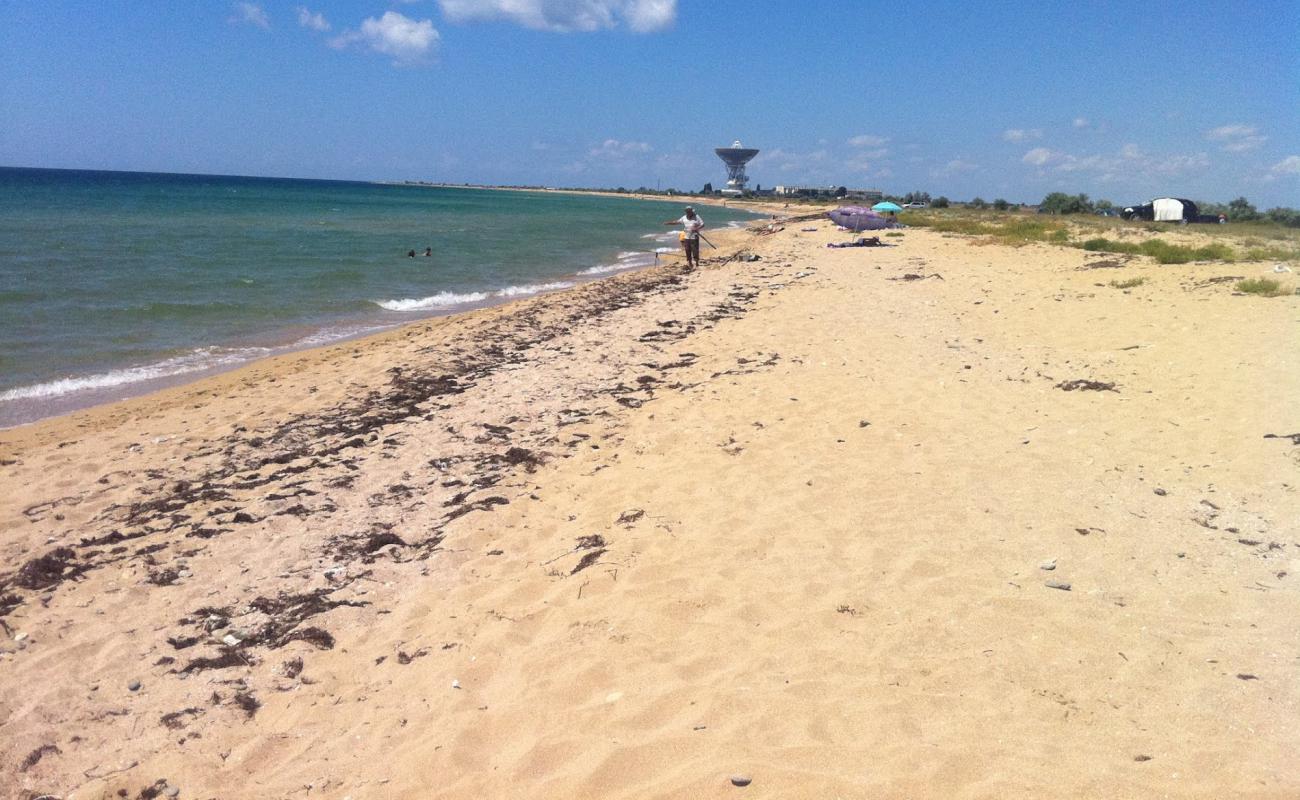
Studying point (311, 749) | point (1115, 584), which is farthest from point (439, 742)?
point (1115, 584)

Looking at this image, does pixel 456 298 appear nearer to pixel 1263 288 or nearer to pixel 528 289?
pixel 528 289

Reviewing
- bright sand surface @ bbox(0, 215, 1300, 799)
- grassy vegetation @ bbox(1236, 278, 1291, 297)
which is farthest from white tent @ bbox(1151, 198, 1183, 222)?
bright sand surface @ bbox(0, 215, 1300, 799)

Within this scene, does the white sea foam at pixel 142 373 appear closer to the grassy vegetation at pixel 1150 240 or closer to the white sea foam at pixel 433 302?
the white sea foam at pixel 433 302

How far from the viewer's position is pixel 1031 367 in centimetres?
824

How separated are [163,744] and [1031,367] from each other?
8575 mm

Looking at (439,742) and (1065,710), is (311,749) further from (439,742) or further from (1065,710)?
(1065,710)

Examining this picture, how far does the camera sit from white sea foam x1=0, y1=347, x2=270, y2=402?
10.1 metres

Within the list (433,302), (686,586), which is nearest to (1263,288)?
(686,586)

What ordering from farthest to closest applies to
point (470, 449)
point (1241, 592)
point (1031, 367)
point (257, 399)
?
point (257, 399) < point (1031, 367) < point (470, 449) < point (1241, 592)

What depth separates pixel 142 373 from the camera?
11.2 metres

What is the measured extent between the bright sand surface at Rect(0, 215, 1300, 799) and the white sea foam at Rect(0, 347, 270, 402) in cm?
211

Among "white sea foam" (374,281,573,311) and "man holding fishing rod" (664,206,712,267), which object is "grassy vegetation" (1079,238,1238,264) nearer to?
"man holding fishing rod" (664,206,712,267)

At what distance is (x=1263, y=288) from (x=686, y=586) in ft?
39.6

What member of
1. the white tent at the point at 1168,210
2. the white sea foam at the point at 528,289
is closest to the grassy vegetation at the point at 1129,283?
the white sea foam at the point at 528,289
